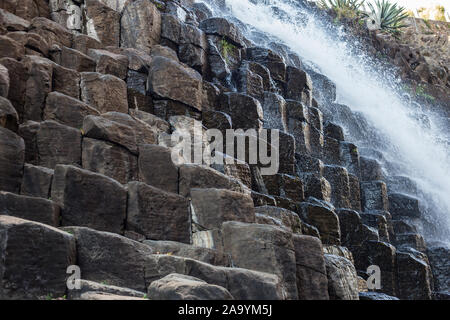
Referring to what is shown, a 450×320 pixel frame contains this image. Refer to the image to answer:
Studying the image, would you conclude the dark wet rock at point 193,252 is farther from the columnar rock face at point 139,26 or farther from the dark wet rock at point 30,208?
the columnar rock face at point 139,26

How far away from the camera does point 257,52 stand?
18.5 metres

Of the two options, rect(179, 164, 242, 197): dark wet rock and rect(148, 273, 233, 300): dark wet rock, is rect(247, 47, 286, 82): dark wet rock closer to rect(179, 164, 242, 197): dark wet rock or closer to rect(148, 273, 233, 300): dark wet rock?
rect(179, 164, 242, 197): dark wet rock

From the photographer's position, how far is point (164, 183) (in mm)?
9125

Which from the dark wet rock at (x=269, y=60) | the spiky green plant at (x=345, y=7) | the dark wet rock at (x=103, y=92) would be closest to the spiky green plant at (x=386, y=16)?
the spiky green plant at (x=345, y=7)

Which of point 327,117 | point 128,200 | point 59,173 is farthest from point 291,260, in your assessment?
point 327,117

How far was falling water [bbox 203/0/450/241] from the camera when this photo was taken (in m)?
19.8

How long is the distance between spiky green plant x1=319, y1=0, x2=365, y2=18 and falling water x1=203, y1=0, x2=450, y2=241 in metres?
1.18

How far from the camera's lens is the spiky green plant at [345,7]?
30.0 m

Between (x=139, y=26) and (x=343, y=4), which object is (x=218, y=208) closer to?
(x=139, y=26)

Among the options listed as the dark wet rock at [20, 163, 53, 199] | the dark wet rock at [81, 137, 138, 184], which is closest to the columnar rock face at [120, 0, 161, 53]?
the dark wet rock at [81, 137, 138, 184]

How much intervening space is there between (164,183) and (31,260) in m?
3.37

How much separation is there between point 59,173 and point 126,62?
17.5 ft

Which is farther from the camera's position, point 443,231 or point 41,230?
point 443,231
